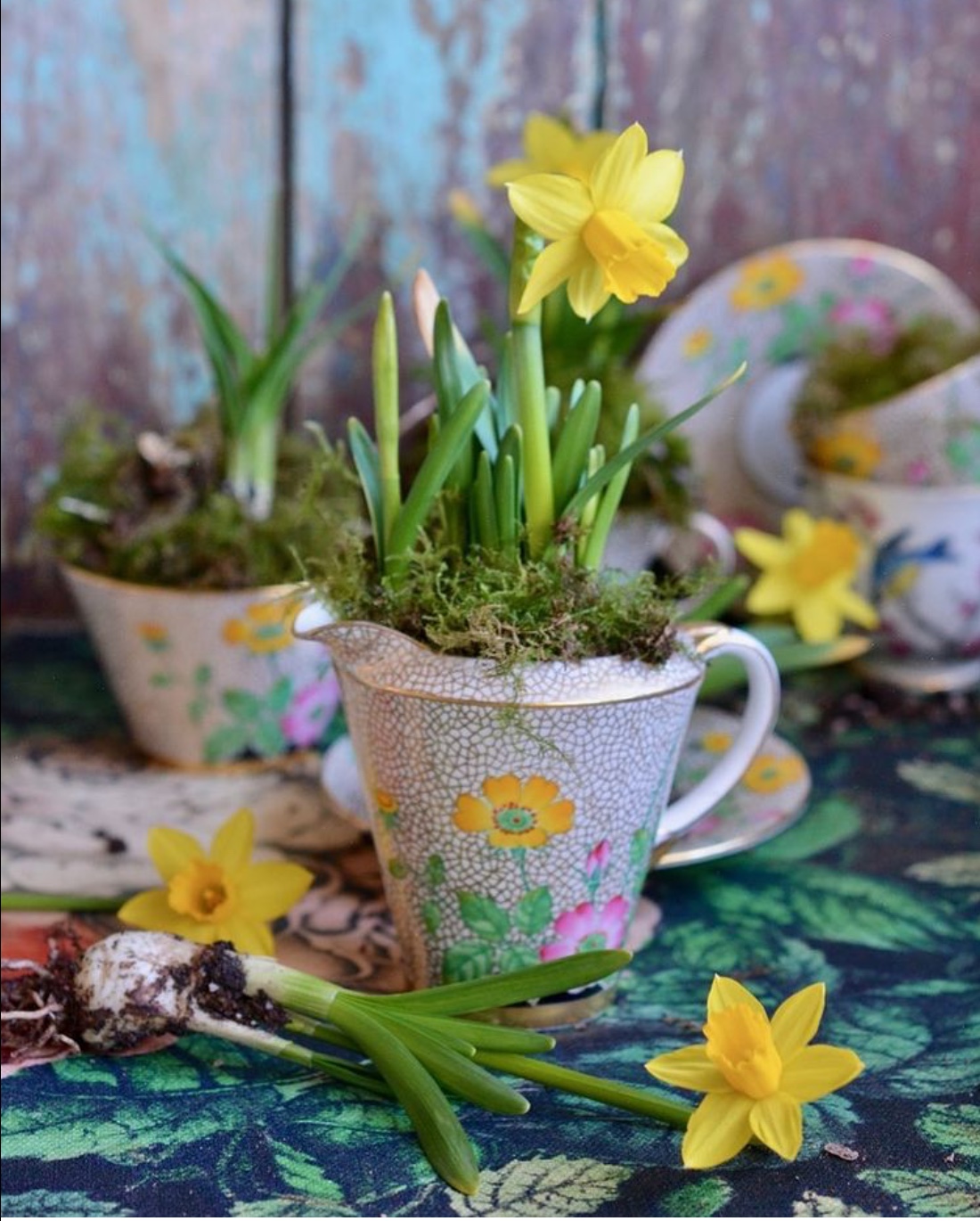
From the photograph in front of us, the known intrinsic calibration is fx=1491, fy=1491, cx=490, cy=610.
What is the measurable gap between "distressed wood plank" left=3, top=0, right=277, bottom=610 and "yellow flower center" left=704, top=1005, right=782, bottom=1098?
0.65 m

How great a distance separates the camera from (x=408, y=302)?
99 cm

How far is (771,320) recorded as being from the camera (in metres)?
0.95

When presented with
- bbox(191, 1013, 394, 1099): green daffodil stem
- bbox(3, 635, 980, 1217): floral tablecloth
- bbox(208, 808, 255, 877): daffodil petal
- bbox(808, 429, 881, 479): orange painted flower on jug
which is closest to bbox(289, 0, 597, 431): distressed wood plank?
bbox(808, 429, 881, 479): orange painted flower on jug

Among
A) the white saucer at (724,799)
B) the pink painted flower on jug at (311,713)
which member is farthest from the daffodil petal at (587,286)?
the pink painted flower on jug at (311,713)

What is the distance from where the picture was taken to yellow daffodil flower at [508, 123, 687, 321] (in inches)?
18.8

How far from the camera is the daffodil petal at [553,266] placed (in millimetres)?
488

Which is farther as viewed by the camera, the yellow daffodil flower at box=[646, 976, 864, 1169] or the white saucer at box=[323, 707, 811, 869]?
the white saucer at box=[323, 707, 811, 869]

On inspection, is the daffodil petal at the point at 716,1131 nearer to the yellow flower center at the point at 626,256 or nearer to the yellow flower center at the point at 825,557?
the yellow flower center at the point at 626,256

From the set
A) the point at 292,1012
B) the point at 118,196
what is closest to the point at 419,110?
the point at 118,196

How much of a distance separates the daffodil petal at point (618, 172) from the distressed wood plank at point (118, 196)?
1.74 ft

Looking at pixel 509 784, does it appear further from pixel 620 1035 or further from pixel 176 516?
pixel 176 516

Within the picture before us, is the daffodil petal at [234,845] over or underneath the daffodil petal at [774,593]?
underneath

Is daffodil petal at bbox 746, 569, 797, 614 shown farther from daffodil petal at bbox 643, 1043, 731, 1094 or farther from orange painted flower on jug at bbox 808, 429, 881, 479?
daffodil petal at bbox 643, 1043, 731, 1094

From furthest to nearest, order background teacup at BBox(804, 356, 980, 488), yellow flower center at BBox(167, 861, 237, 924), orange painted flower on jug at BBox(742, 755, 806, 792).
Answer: background teacup at BBox(804, 356, 980, 488) < orange painted flower on jug at BBox(742, 755, 806, 792) < yellow flower center at BBox(167, 861, 237, 924)
